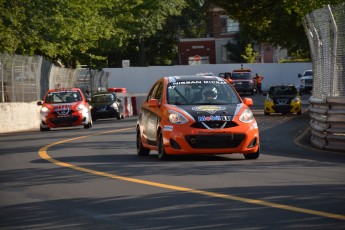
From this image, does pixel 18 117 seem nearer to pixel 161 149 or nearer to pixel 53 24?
pixel 53 24

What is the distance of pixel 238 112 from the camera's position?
58.2 ft

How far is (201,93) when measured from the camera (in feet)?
60.6

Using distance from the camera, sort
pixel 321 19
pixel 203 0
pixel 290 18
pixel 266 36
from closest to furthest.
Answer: pixel 321 19 → pixel 290 18 → pixel 266 36 → pixel 203 0

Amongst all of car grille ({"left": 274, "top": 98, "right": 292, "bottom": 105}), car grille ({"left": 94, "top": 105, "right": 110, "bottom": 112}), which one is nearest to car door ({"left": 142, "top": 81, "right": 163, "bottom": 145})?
car grille ({"left": 274, "top": 98, "right": 292, "bottom": 105})

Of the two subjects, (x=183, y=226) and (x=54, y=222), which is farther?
(x=54, y=222)

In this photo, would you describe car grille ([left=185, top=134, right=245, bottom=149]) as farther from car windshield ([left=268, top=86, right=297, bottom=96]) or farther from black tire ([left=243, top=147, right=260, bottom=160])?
car windshield ([left=268, top=86, right=297, bottom=96])

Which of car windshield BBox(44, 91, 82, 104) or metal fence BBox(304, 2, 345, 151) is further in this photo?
car windshield BBox(44, 91, 82, 104)

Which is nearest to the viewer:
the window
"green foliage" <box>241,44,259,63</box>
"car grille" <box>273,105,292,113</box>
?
"car grille" <box>273,105,292,113</box>

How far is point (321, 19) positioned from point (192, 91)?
5480mm

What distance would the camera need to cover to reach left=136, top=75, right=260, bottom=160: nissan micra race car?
1747 cm

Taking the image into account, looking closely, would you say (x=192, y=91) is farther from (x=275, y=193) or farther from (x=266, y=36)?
(x=266, y=36)

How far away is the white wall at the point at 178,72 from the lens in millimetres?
89062

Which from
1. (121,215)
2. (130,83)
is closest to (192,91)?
(121,215)

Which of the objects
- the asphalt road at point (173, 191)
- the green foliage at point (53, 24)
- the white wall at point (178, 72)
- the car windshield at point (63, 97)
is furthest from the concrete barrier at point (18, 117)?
the white wall at point (178, 72)
